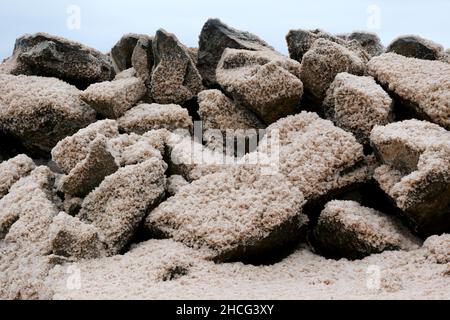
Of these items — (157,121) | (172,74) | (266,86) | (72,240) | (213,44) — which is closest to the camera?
(72,240)

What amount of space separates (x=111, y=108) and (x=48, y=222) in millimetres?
1864

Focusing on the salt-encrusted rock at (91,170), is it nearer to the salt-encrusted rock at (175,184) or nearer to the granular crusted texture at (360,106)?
the salt-encrusted rock at (175,184)

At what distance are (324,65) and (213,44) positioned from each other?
1.75 meters

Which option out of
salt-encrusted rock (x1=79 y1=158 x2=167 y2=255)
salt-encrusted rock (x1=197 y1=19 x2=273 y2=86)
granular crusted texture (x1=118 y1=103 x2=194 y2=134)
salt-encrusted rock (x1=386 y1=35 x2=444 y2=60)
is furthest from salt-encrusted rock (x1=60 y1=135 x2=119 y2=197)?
salt-encrusted rock (x1=386 y1=35 x2=444 y2=60)

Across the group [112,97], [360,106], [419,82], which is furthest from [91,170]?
[419,82]

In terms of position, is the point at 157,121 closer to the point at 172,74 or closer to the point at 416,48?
the point at 172,74

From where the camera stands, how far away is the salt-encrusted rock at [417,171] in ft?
14.9

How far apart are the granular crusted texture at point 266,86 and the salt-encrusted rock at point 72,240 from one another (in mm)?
2471

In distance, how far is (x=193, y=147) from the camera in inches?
229

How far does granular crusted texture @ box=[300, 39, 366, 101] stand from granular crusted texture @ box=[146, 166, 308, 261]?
1655 millimetres

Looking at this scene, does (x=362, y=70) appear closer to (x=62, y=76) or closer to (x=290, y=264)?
(x=290, y=264)

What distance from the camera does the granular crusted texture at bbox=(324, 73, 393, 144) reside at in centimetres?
553

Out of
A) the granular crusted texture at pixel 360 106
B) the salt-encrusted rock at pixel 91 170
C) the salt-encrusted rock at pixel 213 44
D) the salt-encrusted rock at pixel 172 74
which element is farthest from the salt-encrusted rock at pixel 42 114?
the granular crusted texture at pixel 360 106

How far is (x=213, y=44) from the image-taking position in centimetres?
723
